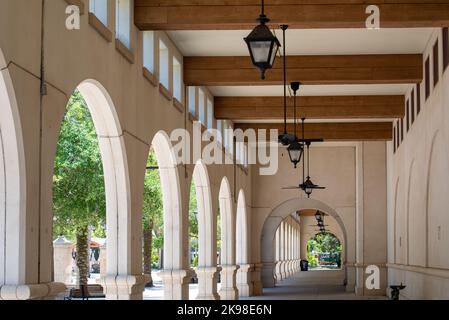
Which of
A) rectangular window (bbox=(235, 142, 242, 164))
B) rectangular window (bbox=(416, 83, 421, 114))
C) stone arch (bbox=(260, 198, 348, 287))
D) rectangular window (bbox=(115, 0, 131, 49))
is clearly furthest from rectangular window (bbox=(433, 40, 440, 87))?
stone arch (bbox=(260, 198, 348, 287))

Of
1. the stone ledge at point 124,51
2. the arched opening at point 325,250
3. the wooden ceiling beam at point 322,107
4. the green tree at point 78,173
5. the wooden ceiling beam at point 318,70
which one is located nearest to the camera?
the stone ledge at point 124,51

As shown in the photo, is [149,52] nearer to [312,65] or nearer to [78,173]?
[312,65]

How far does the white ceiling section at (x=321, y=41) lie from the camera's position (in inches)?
658

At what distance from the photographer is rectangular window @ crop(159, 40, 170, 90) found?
54.6ft

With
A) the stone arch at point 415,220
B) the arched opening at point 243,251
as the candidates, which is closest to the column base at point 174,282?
the stone arch at point 415,220

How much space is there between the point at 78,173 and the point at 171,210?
8755mm

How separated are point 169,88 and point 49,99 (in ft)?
25.1

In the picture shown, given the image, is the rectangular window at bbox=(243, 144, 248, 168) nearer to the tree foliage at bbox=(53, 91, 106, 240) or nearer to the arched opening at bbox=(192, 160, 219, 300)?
the tree foliage at bbox=(53, 91, 106, 240)

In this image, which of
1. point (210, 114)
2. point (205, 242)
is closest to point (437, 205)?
point (205, 242)

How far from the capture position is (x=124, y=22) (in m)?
13.3

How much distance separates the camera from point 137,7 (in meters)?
13.6

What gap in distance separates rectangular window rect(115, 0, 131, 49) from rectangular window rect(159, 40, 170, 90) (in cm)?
329

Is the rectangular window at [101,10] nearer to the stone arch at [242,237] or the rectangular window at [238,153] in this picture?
the rectangular window at [238,153]
